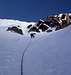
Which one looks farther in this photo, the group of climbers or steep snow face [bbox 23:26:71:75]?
the group of climbers

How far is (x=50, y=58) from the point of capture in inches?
285

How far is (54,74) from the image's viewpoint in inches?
242

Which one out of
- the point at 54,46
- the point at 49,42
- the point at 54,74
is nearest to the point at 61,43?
the point at 54,46

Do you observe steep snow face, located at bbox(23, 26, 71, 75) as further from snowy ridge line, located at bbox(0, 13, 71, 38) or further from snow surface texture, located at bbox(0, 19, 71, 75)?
snowy ridge line, located at bbox(0, 13, 71, 38)

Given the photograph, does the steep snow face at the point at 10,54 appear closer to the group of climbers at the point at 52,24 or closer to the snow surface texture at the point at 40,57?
the snow surface texture at the point at 40,57

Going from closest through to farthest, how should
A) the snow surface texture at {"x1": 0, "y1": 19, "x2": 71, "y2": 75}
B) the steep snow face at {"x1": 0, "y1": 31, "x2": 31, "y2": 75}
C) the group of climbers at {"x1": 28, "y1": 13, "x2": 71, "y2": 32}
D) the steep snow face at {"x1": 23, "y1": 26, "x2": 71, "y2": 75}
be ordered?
the steep snow face at {"x1": 23, "y1": 26, "x2": 71, "y2": 75}, the snow surface texture at {"x1": 0, "y1": 19, "x2": 71, "y2": 75}, the steep snow face at {"x1": 0, "y1": 31, "x2": 31, "y2": 75}, the group of climbers at {"x1": 28, "y1": 13, "x2": 71, "y2": 32}

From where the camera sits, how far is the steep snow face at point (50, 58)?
6.43m

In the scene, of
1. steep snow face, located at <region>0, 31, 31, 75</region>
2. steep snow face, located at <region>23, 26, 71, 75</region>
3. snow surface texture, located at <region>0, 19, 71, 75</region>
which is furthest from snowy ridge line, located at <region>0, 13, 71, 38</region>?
steep snow face, located at <region>23, 26, 71, 75</region>

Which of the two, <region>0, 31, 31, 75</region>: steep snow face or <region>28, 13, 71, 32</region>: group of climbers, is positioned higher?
<region>0, 31, 31, 75</region>: steep snow face

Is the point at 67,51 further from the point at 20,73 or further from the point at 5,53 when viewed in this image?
the point at 5,53

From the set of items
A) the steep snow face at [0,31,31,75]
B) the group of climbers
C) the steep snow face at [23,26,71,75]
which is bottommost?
the group of climbers

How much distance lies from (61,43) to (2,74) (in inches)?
89.1

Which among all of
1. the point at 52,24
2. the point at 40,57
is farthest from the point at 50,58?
the point at 52,24

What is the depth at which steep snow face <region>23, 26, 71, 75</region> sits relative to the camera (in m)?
6.43
